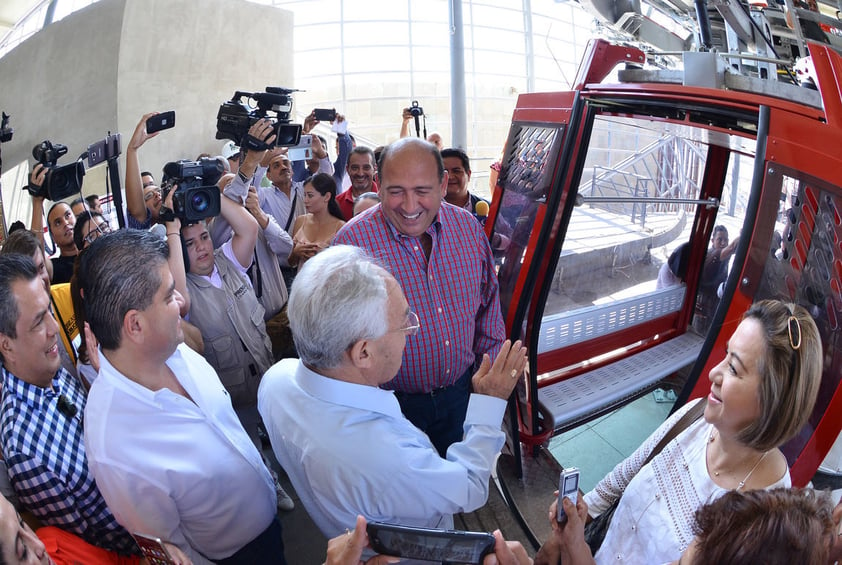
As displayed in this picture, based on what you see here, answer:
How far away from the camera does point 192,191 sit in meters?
2.42

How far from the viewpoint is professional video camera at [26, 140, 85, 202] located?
9.65 feet

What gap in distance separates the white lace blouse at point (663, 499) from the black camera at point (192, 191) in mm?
2012

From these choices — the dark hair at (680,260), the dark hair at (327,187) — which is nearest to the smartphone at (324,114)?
the dark hair at (327,187)

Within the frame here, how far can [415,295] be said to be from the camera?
2240 mm

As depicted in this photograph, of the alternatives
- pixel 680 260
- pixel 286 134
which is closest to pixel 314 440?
pixel 286 134

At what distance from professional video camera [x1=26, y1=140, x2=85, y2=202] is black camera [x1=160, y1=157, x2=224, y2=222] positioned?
2.92 ft

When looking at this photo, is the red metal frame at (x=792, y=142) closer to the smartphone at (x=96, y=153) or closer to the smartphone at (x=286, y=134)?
the smartphone at (x=286, y=134)

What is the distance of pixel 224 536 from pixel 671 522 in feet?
4.23

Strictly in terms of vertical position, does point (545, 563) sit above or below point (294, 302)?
below

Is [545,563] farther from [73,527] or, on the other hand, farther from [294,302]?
[73,527]

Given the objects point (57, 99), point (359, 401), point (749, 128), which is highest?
point (57, 99)

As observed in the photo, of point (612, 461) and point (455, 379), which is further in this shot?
point (612, 461)

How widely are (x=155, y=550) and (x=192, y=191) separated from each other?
1.58 m

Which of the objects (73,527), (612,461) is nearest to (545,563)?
(73,527)
